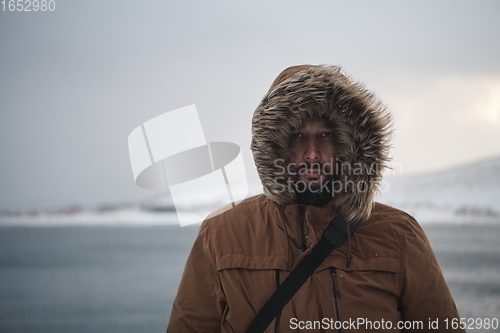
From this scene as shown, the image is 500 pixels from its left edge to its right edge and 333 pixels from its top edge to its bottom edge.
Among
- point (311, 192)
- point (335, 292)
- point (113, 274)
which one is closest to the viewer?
point (335, 292)

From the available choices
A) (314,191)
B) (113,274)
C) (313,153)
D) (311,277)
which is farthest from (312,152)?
(113,274)

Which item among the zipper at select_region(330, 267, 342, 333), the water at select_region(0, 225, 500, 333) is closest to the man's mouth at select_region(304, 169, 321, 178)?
the zipper at select_region(330, 267, 342, 333)

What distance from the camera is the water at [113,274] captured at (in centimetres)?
462

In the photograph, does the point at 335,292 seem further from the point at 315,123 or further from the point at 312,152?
the point at 315,123

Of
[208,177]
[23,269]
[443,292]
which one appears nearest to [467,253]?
[208,177]

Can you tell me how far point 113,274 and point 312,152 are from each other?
5359 millimetres

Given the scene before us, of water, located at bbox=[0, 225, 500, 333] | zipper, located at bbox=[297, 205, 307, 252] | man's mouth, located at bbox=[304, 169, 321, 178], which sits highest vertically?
man's mouth, located at bbox=[304, 169, 321, 178]

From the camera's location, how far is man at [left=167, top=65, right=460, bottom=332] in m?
1.11

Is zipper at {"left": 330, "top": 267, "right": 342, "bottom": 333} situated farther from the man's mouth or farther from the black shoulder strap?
the man's mouth

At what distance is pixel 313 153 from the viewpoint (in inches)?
47.6

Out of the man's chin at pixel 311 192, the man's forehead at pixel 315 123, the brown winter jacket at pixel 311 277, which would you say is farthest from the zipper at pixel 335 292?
the man's forehead at pixel 315 123

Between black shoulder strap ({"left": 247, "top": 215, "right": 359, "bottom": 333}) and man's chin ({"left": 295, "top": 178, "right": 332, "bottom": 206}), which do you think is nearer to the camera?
black shoulder strap ({"left": 247, "top": 215, "right": 359, "bottom": 333})

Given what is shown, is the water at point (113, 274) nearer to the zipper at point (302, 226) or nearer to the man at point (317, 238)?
the man at point (317, 238)

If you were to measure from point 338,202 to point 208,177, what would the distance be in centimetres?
143
